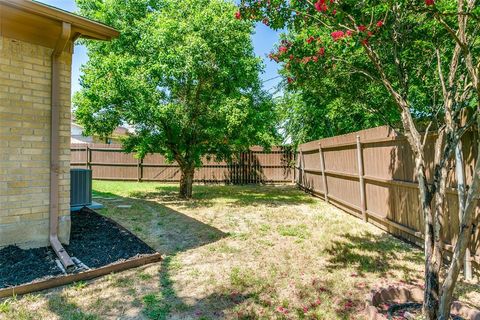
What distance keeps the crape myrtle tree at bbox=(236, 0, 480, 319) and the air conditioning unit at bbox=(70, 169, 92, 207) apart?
14.2 feet

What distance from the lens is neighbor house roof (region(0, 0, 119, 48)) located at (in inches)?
137

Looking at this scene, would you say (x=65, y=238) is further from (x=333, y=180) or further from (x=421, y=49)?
(x=333, y=180)

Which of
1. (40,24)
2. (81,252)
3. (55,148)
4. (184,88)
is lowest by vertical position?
(81,252)

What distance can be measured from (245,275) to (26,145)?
3174 mm

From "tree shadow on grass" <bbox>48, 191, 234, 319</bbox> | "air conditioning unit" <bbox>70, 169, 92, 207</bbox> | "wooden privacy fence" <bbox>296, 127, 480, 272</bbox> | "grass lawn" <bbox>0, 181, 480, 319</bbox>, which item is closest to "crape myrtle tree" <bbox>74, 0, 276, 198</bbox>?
"tree shadow on grass" <bbox>48, 191, 234, 319</bbox>

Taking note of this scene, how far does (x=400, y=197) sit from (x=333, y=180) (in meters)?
3.50

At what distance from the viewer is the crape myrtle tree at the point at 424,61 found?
220 centimetres

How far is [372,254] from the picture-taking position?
4.37 meters

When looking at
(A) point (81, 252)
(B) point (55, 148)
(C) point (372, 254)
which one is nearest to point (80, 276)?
(A) point (81, 252)

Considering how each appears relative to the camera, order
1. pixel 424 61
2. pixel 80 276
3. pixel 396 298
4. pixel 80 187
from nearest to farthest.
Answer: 1. pixel 396 298
2. pixel 80 276
3. pixel 424 61
4. pixel 80 187

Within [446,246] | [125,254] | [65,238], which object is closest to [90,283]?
[125,254]

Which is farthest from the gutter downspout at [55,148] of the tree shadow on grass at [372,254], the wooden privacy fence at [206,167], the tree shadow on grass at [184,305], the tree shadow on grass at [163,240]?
the wooden privacy fence at [206,167]

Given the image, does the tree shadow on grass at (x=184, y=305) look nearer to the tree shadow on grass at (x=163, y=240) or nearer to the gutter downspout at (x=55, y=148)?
the tree shadow on grass at (x=163, y=240)

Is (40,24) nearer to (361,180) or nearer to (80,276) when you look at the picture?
(80,276)
